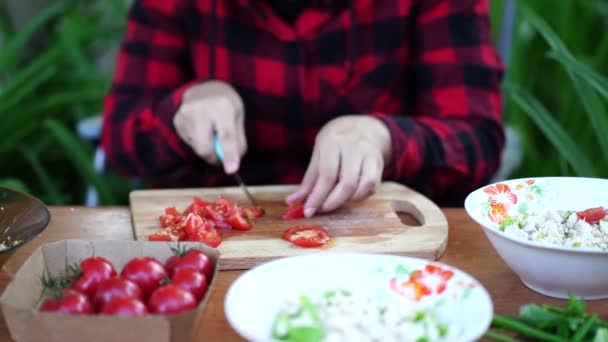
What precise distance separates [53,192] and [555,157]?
1669mm

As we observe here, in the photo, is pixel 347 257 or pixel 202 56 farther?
pixel 202 56

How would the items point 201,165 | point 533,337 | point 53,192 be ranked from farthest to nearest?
point 53,192
point 201,165
point 533,337

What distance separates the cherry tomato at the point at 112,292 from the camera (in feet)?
2.74

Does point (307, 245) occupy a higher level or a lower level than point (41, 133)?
higher

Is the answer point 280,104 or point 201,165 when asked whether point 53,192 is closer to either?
point 201,165

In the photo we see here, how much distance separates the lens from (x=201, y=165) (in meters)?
1.84

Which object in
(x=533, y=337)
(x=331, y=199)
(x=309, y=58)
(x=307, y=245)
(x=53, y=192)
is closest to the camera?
(x=533, y=337)

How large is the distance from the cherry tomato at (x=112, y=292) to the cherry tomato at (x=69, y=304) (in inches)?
0.5

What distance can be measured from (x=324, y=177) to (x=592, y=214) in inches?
18.0

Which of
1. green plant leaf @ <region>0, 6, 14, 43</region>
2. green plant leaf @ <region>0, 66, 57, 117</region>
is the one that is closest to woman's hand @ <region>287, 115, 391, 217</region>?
green plant leaf @ <region>0, 66, 57, 117</region>

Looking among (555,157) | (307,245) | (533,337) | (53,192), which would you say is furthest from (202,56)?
(555,157)

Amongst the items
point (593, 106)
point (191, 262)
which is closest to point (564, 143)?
point (593, 106)

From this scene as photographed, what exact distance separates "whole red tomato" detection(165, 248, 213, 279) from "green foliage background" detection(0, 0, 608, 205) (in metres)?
1.39

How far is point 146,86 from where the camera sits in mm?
1837
